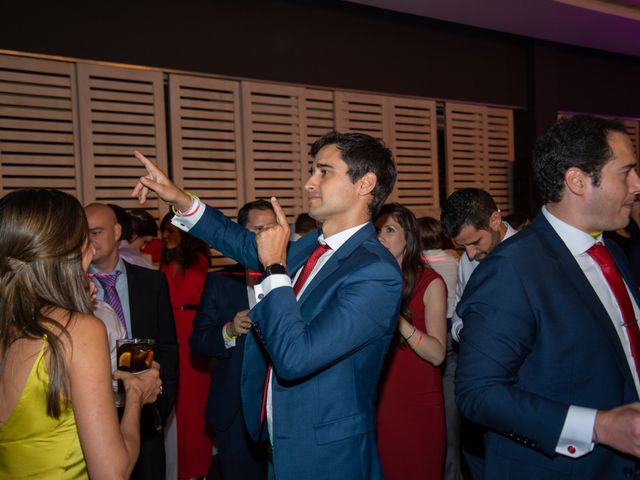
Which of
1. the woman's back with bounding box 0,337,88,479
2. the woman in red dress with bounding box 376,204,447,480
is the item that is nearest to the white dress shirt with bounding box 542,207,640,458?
the woman in red dress with bounding box 376,204,447,480

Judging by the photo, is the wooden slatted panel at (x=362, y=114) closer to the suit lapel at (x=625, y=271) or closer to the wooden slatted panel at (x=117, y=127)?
the wooden slatted panel at (x=117, y=127)

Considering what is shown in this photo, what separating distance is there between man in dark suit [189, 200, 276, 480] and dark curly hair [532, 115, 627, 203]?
5.32 ft

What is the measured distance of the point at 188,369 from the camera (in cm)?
411

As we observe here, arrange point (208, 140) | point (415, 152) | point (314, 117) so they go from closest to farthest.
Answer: point (208, 140), point (314, 117), point (415, 152)

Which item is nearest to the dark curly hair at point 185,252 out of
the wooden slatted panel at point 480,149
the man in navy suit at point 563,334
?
the man in navy suit at point 563,334

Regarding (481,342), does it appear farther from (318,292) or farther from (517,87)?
(517,87)

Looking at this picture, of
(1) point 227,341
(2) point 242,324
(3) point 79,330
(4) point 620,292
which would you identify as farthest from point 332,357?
(1) point 227,341

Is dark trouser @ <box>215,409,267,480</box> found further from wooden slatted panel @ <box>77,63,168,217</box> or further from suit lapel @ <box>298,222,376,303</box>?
wooden slatted panel @ <box>77,63,168,217</box>

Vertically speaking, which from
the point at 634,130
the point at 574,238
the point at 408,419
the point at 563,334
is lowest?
the point at 408,419

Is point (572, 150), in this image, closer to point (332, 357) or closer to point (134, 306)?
point (332, 357)

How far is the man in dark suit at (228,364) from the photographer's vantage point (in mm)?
2873

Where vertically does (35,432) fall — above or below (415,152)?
below

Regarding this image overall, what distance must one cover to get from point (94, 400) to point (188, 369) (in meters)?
2.81

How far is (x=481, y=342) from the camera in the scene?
5.11ft
